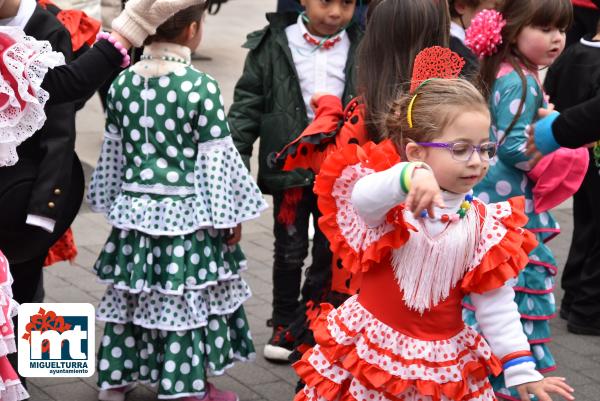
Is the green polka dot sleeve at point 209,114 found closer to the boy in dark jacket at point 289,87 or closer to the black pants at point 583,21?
the boy in dark jacket at point 289,87

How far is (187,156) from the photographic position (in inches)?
183

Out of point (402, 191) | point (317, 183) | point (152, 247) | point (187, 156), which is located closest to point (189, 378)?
A: point (152, 247)

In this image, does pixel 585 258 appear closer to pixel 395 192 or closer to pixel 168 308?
pixel 168 308

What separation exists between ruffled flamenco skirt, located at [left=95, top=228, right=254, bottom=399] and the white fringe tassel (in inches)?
52.1

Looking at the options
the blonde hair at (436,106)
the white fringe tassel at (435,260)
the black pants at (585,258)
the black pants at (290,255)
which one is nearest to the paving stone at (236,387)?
the black pants at (290,255)

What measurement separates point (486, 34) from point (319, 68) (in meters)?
0.79

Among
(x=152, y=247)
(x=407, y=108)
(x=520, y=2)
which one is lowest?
(x=152, y=247)

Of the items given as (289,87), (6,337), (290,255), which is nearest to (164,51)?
(289,87)

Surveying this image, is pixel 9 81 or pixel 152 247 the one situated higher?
pixel 9 81

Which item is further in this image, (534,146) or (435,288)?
(534,146)

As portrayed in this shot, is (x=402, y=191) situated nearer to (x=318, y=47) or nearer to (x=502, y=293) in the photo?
(x=502, y=293)

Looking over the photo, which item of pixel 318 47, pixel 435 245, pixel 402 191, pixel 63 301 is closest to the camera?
pixel 402 191

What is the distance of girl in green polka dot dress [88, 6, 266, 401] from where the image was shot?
4602 mm

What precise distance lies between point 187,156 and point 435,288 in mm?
1488
